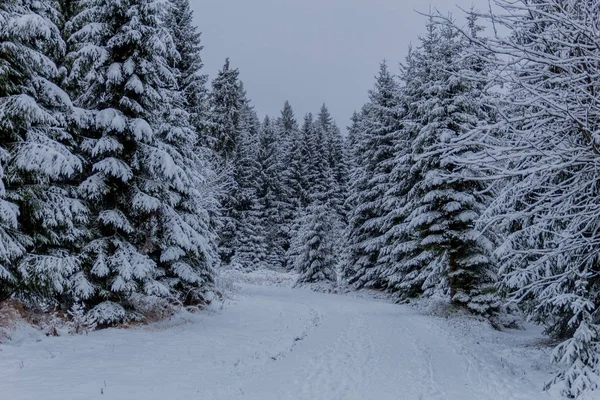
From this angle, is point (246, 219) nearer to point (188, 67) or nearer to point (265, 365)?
point (188, 67)

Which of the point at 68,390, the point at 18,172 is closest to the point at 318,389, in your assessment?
the point at 68,390

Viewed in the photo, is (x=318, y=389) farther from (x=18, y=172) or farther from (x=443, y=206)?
(x=443, y=206)

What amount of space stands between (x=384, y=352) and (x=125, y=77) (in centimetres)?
1098

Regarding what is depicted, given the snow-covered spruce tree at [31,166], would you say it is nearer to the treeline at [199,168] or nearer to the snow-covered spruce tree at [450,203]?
the treeline at [199,168]

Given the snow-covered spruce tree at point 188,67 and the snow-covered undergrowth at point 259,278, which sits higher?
the snow-covered spruce tree at point 188,67

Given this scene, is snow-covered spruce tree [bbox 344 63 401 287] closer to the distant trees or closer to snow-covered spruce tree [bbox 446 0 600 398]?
the distant trees

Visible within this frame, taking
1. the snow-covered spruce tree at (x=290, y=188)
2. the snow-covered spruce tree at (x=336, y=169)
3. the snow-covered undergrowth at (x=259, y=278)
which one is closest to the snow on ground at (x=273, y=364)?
the snow-covered undergrowth at (x=259, y=278)

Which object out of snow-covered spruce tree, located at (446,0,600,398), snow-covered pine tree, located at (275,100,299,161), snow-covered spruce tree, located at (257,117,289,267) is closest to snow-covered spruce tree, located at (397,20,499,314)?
snow-covered spruce tree, located at (446,0,600,398)

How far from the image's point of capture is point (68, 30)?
49.4ft

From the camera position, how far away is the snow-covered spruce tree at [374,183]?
29656 mm

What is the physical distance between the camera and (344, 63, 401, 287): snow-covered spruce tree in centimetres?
2966

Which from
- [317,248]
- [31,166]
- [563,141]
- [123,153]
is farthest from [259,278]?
[563,141]

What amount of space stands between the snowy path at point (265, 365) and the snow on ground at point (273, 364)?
2 centimetres

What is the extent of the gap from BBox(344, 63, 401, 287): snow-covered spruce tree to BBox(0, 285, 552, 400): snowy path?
591 inches
